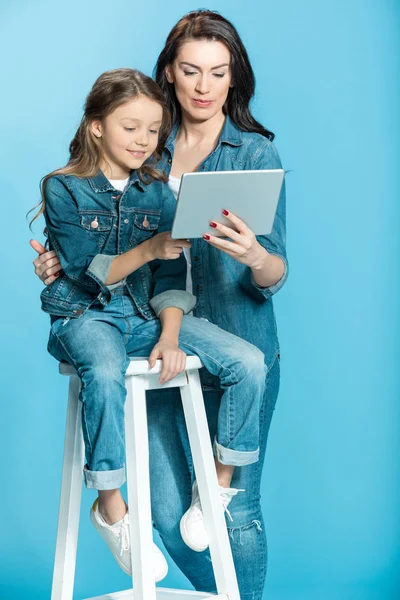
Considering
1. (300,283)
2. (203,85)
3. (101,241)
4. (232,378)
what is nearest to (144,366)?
(232,378)

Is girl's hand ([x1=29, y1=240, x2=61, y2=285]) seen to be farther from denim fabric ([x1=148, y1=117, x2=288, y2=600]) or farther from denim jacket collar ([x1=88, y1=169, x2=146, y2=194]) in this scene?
denim fabric ([x1=148, y1=117, x2=288, y2=600])

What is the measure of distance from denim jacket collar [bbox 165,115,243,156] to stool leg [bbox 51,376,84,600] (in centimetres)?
60

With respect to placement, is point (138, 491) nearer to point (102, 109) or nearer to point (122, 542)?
point (122, 542)

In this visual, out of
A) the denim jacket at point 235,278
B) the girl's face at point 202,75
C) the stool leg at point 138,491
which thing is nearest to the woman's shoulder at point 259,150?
the denim jacket at point 235,278

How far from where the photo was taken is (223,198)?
2008 millimetres

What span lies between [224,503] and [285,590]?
1.26 m

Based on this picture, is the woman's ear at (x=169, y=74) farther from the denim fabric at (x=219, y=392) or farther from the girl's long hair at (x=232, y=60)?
the denim fabric at (x=219, y=392)

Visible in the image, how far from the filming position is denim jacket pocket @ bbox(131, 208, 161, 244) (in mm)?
2291

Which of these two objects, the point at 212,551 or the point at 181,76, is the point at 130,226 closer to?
the point at 181,76

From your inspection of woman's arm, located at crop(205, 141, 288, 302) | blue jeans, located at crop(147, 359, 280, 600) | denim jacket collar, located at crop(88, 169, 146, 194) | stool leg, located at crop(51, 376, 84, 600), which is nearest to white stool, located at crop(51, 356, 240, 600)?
stool leg, located at crop(51, 376, 84, 600)

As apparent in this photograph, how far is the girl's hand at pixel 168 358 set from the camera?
6.95ft

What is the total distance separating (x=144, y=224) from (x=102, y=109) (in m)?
0.26

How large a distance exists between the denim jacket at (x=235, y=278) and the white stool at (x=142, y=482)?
0.20 metres

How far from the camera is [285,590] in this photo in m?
3.42
